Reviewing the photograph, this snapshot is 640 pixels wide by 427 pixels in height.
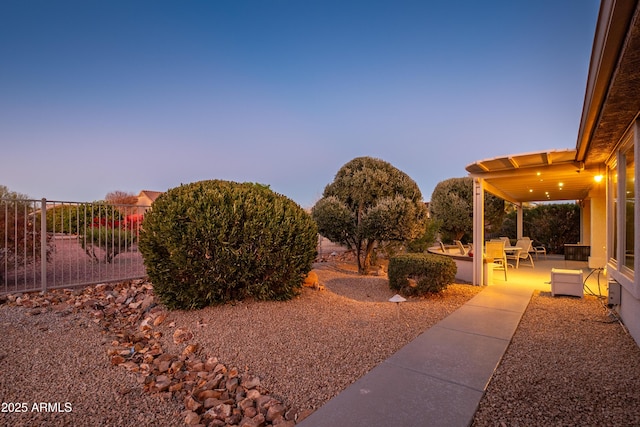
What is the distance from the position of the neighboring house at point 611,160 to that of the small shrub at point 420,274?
2.08m

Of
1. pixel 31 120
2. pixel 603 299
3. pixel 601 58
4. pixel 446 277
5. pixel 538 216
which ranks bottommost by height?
pixel 603 299

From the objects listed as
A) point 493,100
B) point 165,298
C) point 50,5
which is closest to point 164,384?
point 165,298

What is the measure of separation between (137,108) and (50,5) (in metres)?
Result: 2.83

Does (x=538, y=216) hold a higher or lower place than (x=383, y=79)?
lower

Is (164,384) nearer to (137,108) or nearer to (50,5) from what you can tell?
(50,5)

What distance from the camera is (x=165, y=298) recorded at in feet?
15.0

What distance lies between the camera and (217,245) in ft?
14.4

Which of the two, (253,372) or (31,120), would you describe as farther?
(31,120)

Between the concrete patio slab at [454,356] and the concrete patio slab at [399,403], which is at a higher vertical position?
the concrete patio slab at [399,403]

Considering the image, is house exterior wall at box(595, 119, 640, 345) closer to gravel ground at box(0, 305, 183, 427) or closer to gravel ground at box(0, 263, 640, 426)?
gravel ground at box(0, 263, 640, 426)

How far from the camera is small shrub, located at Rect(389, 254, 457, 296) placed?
18.6ft

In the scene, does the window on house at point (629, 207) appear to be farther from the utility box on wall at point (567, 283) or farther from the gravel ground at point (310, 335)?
the gravel ground at point (310, 335)

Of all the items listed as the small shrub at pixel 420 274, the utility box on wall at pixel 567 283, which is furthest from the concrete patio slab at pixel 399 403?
the utility box on wall at pixel 567 283

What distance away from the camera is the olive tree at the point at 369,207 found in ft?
26.0
